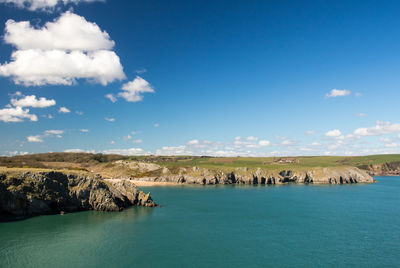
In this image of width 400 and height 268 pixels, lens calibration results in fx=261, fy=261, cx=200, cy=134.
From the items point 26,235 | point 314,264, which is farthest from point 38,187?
point 314,264

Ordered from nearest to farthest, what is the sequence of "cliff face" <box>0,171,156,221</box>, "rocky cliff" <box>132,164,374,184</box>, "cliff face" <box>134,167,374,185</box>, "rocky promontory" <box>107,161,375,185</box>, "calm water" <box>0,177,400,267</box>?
"calm water" <box>0,177,400,267</box> → "cliff face" <box>0,171,156,221</box> → "cliff face" <box>134,167,374,185</box> → "rocky cliff" <box>132,164,374,184</box> → "rocky promontory" <box>107,161,375,185</box>

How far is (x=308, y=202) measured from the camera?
303 feet

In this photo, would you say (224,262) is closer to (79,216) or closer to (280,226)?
(280,226)

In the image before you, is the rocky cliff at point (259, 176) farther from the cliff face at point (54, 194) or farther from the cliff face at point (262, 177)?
the cliff face at point (54, 194)

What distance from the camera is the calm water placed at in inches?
1549

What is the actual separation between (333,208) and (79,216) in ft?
242

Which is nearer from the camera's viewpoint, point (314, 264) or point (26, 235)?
point (314, 264)

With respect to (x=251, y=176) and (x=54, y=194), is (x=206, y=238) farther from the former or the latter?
(x=251, y=176)

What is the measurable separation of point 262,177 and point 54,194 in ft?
412

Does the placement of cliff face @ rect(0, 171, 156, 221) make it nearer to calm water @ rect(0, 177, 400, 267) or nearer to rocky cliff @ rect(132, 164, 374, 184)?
calm water @ rect(0, 177, 400, 267)

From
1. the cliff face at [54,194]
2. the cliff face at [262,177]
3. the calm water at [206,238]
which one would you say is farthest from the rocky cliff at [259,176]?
the calm water at [206,238]

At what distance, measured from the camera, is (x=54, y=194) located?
2672 inches

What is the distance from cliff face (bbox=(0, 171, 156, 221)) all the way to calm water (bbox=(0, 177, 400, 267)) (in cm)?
368

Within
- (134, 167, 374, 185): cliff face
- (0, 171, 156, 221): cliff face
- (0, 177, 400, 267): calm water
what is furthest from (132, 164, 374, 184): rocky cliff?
(0, 177, 400, 267): calm water
